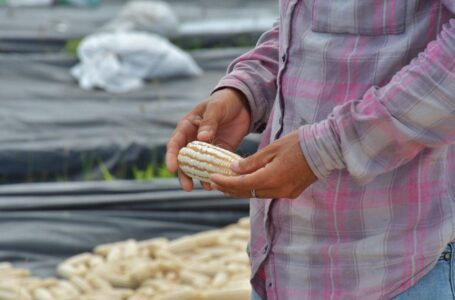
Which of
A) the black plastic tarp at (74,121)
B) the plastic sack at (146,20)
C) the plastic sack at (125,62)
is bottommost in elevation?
the black plastic tarp at (74,121)

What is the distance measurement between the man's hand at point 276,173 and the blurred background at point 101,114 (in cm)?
174

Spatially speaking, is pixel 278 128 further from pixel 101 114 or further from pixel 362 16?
Result: pixel 101 114

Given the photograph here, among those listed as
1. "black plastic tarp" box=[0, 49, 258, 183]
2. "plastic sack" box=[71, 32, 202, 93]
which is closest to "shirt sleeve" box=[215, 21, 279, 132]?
"black plastic tarp" box=[0, 49, 258, 183]

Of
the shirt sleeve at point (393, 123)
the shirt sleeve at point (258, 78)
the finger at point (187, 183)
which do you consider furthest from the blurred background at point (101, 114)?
the shirt sleeve at point (393, 123)

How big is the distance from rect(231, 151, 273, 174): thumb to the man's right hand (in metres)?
0.21

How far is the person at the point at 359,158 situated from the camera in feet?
4.90

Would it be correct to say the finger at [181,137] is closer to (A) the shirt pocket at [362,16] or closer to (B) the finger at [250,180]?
(B) the finger at [250,180]

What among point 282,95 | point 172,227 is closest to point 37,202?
point 172,227

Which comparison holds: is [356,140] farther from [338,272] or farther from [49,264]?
[49,264]

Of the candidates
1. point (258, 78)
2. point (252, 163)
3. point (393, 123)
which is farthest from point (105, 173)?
point (393, 123)

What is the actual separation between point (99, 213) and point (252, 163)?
2.46 metres

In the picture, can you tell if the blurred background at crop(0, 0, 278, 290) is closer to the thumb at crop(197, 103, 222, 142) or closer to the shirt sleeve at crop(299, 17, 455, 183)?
the thumb at crop(197, 103, 222, 142)

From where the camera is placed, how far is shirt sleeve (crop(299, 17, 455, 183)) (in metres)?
1.47

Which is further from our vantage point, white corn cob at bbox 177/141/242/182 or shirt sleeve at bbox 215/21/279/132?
shirt sleeve at bbox 215/21/279/132
